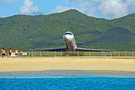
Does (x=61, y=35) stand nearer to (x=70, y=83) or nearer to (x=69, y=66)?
(x=69, y=66)

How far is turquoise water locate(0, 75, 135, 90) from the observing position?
13695 mm

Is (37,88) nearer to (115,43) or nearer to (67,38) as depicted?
(67,38)

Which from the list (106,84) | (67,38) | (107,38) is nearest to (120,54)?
(67,38)

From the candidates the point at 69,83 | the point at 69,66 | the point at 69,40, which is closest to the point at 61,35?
the point at 69,40

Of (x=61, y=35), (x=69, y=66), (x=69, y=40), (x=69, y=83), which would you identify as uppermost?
(x=61, y=35)

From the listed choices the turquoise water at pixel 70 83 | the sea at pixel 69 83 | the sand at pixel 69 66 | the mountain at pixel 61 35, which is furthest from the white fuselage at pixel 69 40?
the mountain at pixel 61 35

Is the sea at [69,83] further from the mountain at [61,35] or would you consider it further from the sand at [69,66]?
the mountain at [61,35]

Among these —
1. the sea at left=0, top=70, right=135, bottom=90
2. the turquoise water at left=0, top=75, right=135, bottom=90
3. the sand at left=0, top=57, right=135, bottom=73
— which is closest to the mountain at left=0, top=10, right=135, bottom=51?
the sand at left=0, top=57, right=135, bottom=73

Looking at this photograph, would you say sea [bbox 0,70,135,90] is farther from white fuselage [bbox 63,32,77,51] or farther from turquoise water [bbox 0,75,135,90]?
white fuselage [bbox 63,32,77,51]

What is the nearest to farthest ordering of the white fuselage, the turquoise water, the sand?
the turquoise water, the sand, the white fuselage

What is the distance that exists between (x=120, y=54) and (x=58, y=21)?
145 metres

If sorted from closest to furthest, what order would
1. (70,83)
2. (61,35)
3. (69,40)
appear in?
(70,83), (69,40), (61,35)

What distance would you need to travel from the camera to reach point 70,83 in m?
14.8

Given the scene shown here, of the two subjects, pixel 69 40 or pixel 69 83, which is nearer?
pixel 69 83
